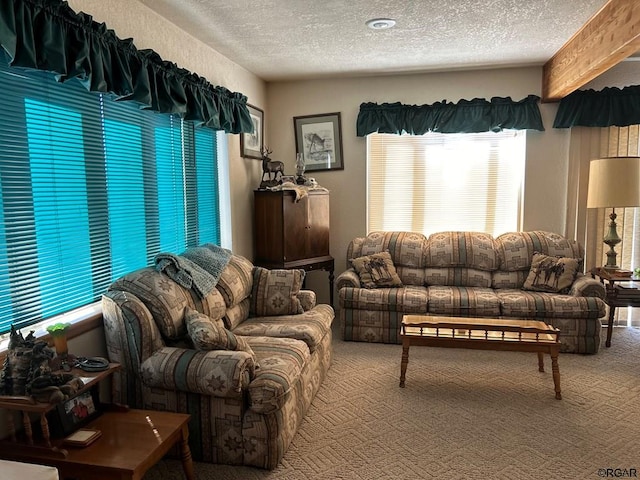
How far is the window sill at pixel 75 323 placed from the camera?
85.4 inches

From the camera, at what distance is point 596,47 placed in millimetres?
3113

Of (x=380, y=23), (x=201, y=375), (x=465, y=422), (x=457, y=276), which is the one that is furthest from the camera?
(x=457, y=276)

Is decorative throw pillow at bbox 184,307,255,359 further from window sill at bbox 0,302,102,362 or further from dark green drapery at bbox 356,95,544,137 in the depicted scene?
dark green drapery at bbox 356,95,544,137

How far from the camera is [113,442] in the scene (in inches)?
75.2

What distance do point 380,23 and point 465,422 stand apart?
2688 mm

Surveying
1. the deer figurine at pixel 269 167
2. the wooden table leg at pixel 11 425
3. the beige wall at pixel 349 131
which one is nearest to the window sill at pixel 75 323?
the wooden table leg at pixel 11 425

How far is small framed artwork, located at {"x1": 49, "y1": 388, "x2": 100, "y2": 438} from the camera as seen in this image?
6.33 feet

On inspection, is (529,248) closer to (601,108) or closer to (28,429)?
(601,108)

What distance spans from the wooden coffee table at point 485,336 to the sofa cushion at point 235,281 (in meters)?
1.19

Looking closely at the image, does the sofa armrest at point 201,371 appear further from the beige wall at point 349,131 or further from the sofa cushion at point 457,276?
the sofa cushion at point 457,276

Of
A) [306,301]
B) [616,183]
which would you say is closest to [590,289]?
[616,183]

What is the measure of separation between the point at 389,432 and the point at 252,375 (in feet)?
3.03

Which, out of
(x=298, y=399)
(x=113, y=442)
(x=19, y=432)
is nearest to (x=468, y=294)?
(x=298, y=399)

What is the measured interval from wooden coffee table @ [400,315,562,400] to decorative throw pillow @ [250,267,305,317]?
845mm
